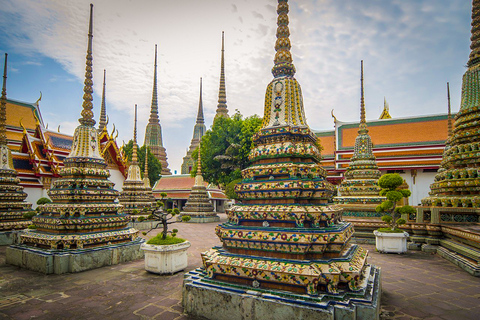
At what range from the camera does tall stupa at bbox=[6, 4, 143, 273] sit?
7484 millimetres

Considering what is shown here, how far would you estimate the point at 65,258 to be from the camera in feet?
23.8

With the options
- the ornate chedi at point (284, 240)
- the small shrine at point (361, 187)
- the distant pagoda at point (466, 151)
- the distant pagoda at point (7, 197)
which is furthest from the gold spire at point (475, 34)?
the distant pagoda at point (7, 197)

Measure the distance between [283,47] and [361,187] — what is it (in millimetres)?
9819

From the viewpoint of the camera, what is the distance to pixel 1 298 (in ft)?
17.8

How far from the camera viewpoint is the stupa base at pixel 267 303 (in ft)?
11.9

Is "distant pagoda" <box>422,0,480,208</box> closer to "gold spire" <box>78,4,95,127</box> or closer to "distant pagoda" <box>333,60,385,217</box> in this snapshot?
"distant pagoda" <box>333,60,385,217</box>

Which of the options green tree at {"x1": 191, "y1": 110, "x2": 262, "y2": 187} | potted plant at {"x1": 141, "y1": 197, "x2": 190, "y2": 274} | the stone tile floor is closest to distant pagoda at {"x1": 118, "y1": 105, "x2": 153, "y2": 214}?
green tree at {"x1": 191, "y1": 110, "x2": 262, "y2": 187}

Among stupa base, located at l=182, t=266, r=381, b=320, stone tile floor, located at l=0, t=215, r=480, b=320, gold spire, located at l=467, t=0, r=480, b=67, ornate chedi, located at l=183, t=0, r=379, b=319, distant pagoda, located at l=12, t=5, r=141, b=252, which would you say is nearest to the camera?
stupa base, located at l=182, t=266, r=381, b=320

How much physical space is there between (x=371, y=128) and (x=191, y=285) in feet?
85.2

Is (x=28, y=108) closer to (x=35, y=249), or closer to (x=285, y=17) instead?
(x=35, y=249)

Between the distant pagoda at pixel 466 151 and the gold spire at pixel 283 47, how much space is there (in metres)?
7.86

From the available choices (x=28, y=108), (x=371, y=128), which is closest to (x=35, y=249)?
(x=28, y=108)

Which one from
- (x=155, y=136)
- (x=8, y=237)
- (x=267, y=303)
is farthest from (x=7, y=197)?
(x=155, y=136)

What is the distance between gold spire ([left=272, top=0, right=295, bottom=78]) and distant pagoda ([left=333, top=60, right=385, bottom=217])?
9.33 m
